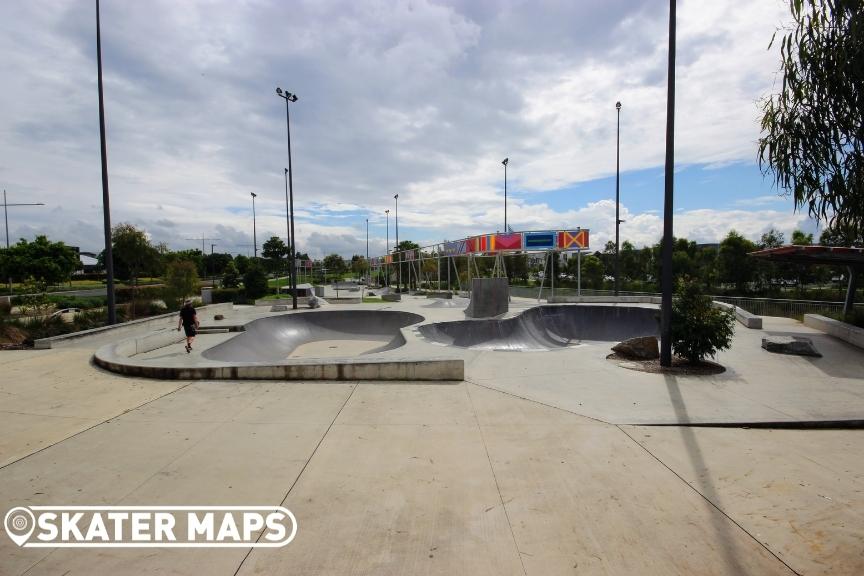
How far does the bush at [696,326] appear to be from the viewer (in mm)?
9094

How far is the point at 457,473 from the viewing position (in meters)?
4.38

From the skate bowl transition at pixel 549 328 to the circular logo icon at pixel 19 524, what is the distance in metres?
11.3

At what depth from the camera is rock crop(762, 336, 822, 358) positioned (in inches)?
411

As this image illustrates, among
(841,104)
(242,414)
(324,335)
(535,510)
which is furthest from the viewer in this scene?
(324,335)

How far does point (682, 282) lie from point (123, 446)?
10.4m

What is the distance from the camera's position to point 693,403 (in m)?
6.77

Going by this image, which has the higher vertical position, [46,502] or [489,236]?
[489,236]

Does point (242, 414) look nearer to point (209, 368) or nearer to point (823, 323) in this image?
point (209, 368)

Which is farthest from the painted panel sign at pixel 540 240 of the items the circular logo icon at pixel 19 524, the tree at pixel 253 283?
the tree at pixel 253 283

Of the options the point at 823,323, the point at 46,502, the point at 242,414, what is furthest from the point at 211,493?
the point at 823,323

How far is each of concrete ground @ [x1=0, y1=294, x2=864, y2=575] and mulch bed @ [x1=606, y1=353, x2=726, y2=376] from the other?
40.0 inches

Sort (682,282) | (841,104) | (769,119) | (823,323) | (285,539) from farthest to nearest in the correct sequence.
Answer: (823,323) → (682,282) → (769,119) → (841,104) → (285,539)

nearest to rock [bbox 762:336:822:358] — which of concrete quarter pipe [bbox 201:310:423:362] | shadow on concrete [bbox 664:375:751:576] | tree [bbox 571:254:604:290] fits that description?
shadow on concrete [bbox 664:375:751:576]

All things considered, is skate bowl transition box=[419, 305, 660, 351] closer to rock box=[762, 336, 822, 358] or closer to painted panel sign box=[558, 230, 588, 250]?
rock box=[762, 336, 822, 358]
